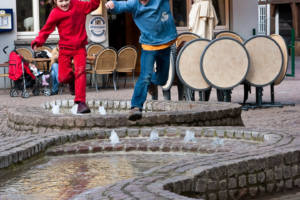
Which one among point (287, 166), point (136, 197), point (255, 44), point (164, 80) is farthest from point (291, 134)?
point (255, 44)

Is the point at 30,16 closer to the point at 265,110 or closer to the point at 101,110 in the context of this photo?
the point at 101,110

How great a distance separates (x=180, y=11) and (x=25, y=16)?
462cm

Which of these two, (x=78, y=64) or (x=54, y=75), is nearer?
(x=78, y=64)

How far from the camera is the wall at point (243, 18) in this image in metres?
17.7

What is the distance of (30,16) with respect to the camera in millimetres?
15367

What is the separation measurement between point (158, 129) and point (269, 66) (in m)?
3.80

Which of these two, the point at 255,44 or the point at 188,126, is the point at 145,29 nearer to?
the point at 188,126

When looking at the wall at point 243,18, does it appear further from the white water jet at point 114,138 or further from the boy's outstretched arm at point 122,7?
the white water jet at point 114,138

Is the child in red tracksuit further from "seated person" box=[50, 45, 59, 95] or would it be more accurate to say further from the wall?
the wall

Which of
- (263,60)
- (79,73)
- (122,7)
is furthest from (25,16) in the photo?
(122,7)

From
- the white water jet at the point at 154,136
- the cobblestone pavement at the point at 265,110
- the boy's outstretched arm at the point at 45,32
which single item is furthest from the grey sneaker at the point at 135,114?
the boy's outstretched arm at the point at 45,32

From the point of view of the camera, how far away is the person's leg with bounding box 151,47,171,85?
19.6 feet

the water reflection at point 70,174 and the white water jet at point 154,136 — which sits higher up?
the white water jet at point 154,136

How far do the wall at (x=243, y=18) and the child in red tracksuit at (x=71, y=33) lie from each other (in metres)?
11.5
